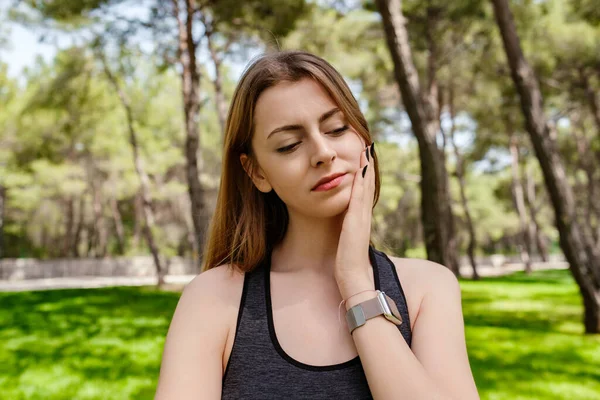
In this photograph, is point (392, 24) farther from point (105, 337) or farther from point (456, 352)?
point (456, 352)

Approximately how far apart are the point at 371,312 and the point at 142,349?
608cm

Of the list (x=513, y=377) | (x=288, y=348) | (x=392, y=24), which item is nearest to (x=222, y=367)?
(x=288, y=348)

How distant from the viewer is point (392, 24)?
7.30m

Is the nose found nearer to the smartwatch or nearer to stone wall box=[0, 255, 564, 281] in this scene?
the smartwatch

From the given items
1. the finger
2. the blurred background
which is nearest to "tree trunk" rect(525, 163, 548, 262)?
the blurred background

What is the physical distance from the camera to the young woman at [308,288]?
134cm

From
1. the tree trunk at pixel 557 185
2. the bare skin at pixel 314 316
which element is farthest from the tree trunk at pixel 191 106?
the bare skin at pixel 314 316

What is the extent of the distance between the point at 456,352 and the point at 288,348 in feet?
1.40

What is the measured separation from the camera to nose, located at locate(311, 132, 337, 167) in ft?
4.77

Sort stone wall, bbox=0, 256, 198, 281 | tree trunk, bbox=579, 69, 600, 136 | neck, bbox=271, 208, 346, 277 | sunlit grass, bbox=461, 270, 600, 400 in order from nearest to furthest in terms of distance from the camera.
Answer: neck, bbox=271, 208, 346, 277 < sunlit grass, bbox=461, 270, 600, 400 < tree trunk, bbox=579, 69, 600, 136 < stone wall, bbox=0, 256, 198, 281

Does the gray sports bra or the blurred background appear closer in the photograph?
the gray sports bra

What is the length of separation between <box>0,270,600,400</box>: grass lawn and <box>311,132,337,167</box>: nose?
399 cm

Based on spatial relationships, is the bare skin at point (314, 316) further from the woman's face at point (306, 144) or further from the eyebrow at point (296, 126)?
the eyebrow at point (296, 126)

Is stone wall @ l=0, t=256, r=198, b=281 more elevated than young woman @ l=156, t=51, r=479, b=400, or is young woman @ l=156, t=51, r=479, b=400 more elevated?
young woman @ l=156, t=51, r=479, b=400
